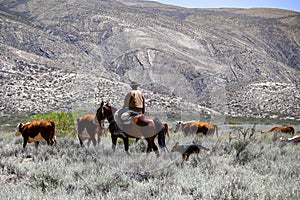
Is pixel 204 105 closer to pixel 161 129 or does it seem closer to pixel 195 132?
pixel 161 129

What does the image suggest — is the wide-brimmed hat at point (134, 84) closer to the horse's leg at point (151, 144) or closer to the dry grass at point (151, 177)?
the horse's leg at point (151, 144)

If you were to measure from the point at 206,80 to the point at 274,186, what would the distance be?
267cm

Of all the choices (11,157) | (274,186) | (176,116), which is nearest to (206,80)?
(176,116)

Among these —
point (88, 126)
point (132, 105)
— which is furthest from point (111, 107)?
point (88, 126)

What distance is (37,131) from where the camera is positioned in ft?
33.7

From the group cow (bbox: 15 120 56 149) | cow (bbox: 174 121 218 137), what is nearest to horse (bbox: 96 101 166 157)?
cow (bbox: 15 120 56 149)

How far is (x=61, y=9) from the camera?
88.6 m

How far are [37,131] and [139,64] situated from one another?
4686 mm

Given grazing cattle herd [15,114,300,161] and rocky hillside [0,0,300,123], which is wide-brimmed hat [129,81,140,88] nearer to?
rocky hillside [0,0,300,123]

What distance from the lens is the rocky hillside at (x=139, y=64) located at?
678cm

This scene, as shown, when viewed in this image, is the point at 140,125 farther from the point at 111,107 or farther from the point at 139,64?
the point at 139,64

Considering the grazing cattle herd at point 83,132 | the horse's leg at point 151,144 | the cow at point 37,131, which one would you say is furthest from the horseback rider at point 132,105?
the cow at point 37,131

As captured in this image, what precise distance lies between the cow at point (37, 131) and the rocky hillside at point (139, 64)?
108 centimetres

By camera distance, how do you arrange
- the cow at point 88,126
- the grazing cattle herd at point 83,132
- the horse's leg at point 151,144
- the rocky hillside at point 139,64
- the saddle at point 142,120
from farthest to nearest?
the cow at point 88,126 < the grazing cattle herd at point 83,132 < the horse's leg at point 151,144 < the saddle at point 142,120 < the rocky hillside at point 139,64
